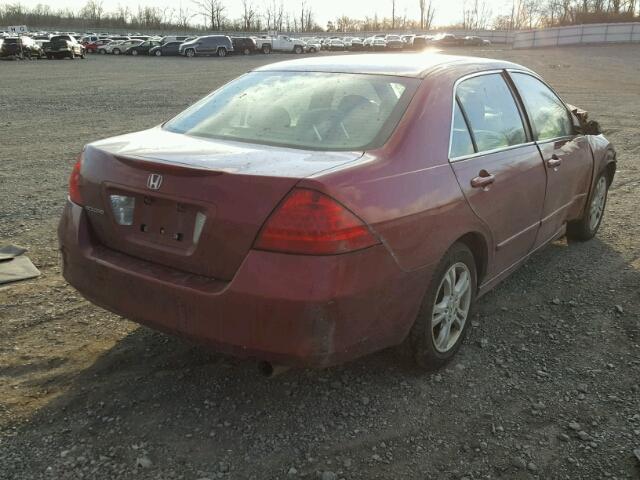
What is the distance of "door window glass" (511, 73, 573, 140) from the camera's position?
14.3 feet

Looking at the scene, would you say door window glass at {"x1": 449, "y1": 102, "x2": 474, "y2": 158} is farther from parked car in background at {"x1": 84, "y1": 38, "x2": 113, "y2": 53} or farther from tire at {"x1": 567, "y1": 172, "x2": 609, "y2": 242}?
parked car in background at {"x1": 84, "y1": 38, "x2": 113, "y2": 53}

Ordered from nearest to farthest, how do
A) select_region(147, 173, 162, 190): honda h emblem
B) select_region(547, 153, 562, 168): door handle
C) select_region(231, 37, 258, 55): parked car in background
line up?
select_region(147, 173, 162, 190): honda h emblem, select_region(547, 153, 562, 168): door handle, select_region(231, 37, 258, 55): parked car in background

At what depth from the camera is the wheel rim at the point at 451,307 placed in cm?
329

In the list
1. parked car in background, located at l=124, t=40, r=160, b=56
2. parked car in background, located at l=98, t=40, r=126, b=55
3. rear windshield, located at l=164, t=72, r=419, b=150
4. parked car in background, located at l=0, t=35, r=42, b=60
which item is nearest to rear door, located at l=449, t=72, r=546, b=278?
rear windshield, located at l=164, t=72, r=419, b=150

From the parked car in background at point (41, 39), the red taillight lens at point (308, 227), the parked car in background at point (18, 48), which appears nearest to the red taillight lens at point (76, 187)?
the red taillight lens at point (308, 227)

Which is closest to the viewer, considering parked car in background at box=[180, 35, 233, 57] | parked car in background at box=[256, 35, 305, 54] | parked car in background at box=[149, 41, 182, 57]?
parked car in background at box=[180, 35, 233, 57]

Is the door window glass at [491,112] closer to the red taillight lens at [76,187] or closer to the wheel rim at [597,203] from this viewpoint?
the wheel rim at [597,203]

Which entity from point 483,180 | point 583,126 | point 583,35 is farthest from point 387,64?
point 583,35

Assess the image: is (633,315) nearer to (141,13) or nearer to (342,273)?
(342,273)

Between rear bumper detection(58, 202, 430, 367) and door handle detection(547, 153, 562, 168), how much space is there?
1.84 metres

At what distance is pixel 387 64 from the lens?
3744 mm

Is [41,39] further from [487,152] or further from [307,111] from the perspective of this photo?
[487,152]

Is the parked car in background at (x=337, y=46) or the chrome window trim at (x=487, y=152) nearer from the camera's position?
the chrome window trim at (x=487, y=152)

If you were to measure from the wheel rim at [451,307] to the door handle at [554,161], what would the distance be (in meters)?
1.30
